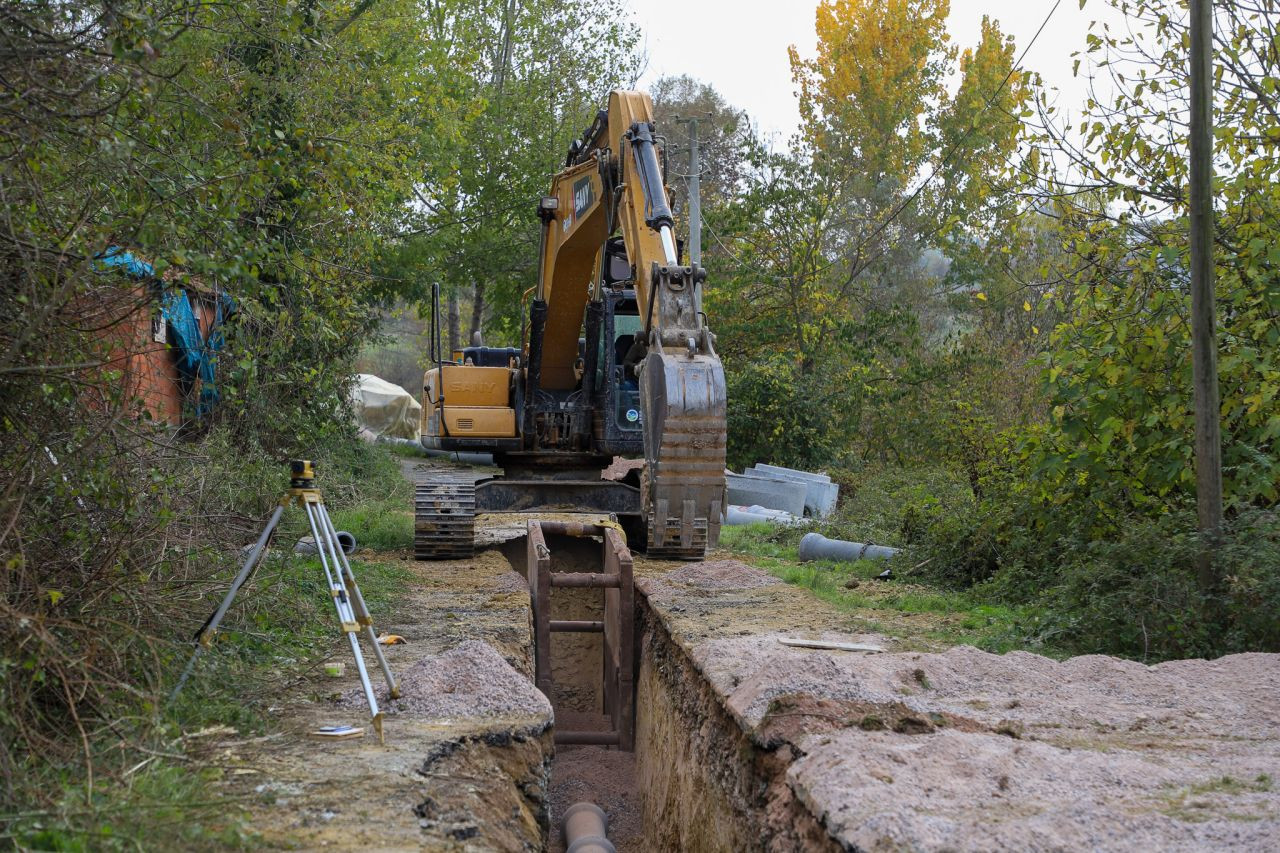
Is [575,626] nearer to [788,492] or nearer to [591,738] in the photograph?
[591,738]

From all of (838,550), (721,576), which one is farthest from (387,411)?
(721,576)

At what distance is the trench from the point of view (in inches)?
218

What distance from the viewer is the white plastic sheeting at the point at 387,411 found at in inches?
1235

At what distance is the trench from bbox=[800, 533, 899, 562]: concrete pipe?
2.53 m

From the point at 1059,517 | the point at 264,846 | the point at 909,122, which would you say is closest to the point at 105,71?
the point at 264,846

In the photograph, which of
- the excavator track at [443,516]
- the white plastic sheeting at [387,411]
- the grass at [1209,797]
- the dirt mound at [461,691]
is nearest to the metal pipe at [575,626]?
the excavator track at [443,516]

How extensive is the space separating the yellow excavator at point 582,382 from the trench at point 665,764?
1.02 m

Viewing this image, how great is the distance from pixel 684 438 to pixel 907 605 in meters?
2.41

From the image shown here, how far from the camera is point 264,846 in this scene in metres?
3.86

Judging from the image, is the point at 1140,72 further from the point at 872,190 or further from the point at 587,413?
the point at 872,190

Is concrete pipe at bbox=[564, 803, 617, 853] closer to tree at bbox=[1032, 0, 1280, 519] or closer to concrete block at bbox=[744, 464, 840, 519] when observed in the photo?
tree at bbox=[1032, 0, 1280, 519]

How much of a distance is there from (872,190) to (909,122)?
9.36ft

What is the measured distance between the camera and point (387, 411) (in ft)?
104

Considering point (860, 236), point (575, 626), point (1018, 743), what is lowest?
point (575, 626)
